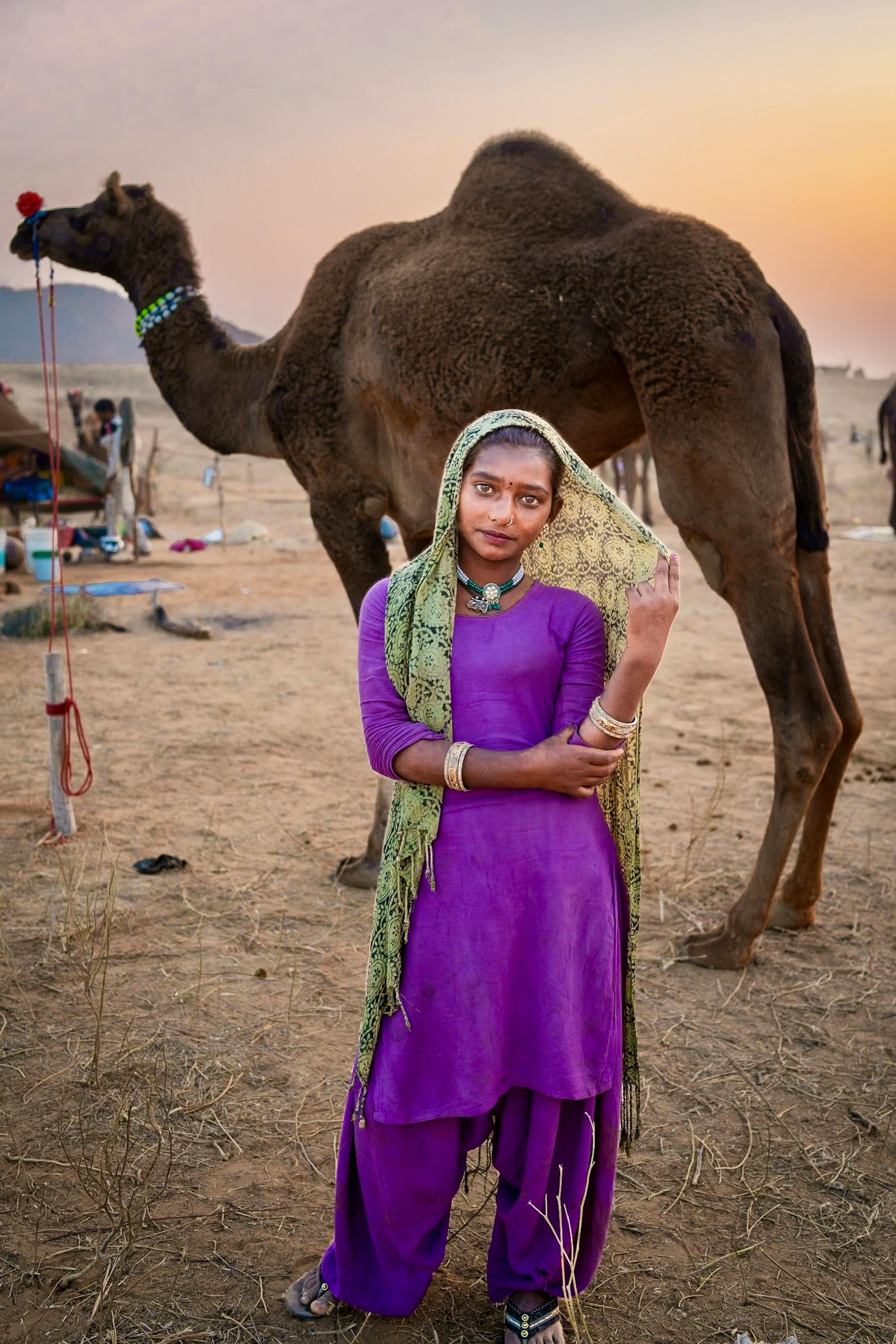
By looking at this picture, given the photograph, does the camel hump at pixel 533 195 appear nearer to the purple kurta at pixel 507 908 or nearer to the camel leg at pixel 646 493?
the purple kurta at pixel 507 908

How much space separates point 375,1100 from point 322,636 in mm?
8525

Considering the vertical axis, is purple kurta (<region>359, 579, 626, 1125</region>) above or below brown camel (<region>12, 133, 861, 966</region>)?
below

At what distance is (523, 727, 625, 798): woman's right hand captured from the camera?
6.57 ft

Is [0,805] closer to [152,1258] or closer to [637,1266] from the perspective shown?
[152,1258]

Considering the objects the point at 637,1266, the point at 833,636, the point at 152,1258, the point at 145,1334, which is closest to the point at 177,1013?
the point at 152,1258

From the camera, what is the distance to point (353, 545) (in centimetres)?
497

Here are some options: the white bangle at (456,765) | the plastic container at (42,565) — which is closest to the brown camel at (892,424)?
the plastic container at (42,565)

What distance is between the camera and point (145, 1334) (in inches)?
92.4

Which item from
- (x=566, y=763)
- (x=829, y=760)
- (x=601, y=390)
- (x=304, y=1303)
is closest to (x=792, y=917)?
(x=829, y=760)

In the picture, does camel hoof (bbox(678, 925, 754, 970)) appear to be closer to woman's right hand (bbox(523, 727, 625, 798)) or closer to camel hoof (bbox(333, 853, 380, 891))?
camel hoof (bbox(333, 853, 380, 891))

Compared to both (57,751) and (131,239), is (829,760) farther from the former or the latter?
(131,239)

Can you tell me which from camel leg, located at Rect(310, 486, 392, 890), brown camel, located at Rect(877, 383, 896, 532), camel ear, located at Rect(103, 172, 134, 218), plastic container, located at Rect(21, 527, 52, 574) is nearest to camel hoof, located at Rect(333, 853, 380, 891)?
camel leg, located at Rect(310, 486, 392, 890)

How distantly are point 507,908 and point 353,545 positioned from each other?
10.1ft

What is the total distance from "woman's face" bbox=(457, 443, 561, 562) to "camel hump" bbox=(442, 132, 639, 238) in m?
2.64
